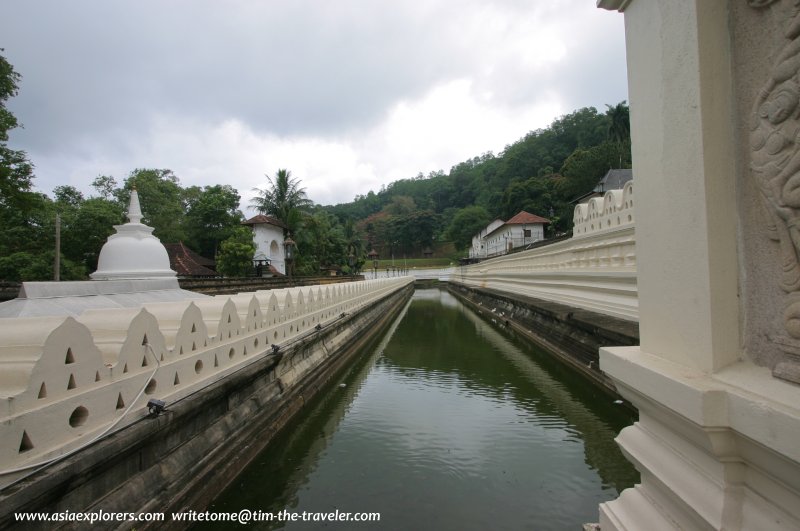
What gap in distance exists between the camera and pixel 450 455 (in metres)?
3.96

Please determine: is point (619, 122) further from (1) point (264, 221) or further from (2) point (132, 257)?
(2) point (132, 257)

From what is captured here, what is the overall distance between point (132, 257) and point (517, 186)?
173ft

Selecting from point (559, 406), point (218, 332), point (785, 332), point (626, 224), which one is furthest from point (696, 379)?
point (626, 224)

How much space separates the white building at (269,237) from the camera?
94.1 ft

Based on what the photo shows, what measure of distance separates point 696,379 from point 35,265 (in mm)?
21105

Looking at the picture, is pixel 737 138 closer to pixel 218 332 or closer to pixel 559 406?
pixel 218 332

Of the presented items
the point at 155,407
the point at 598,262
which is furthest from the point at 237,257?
the point at 155,407

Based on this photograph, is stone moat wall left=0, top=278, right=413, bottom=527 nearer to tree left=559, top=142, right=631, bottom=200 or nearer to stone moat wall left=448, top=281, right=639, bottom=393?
stone moat wall left=448, top=281, right=639, bottom=393

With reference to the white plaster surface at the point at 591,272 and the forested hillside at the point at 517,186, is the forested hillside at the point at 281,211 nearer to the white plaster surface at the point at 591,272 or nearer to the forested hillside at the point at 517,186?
the forested hillside at the point at 517,186

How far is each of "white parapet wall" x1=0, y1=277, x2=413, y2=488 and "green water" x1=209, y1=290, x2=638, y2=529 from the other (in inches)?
42.6

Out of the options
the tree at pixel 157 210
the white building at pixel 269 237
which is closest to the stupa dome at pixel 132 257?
the white building at pixel 269 237

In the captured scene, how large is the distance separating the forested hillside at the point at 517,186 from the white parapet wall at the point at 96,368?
38674 mm

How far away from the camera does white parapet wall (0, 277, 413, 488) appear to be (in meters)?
1.85

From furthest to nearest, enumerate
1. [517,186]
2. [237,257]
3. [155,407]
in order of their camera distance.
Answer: [517,186] < [237,257] < [155,407]
